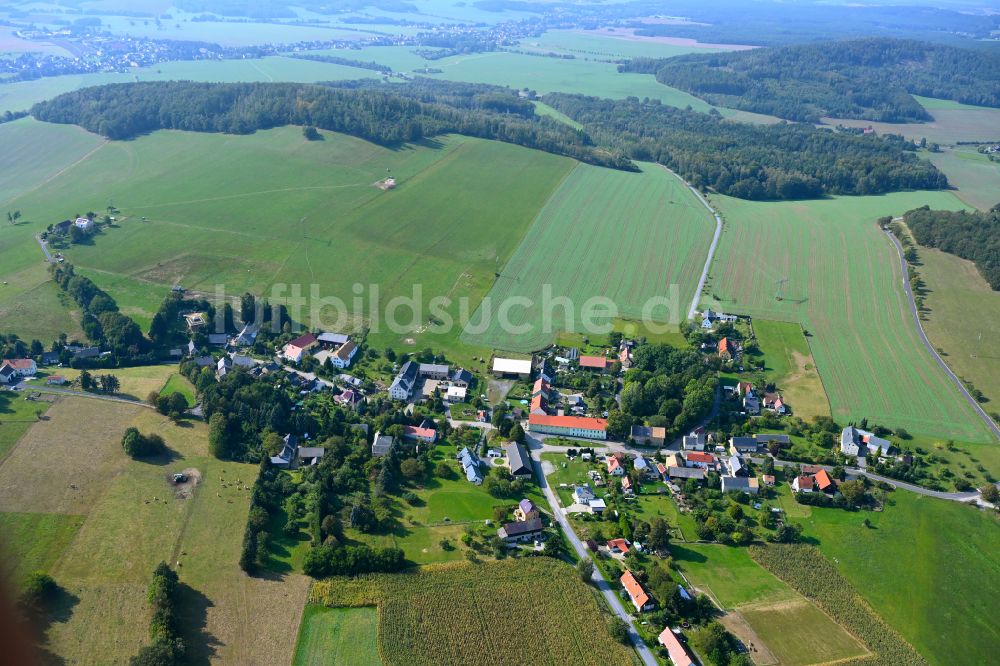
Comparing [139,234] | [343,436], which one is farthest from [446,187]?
[343,436]

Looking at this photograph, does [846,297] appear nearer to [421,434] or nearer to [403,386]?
[403,386]

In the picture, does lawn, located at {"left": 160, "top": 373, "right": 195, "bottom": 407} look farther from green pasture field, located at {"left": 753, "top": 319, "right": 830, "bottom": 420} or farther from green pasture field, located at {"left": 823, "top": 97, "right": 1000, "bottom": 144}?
green pasture field, located at {"left": 823, "top": 97, "right": 1000, "bottom": 144}

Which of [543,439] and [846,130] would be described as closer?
[543,439]

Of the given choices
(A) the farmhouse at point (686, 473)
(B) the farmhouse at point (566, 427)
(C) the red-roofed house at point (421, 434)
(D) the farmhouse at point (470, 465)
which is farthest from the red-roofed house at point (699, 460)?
(C) the red-roofed house at point (421, 434)

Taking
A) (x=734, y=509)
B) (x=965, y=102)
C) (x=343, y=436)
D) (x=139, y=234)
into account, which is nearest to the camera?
(x=734, y=509)

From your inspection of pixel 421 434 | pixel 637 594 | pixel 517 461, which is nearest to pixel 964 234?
pixel 517 461

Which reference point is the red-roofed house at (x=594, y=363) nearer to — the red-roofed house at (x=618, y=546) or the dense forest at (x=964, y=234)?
the red-roofed house at (x=618, y=546)

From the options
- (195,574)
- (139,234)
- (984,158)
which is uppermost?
(984,158)

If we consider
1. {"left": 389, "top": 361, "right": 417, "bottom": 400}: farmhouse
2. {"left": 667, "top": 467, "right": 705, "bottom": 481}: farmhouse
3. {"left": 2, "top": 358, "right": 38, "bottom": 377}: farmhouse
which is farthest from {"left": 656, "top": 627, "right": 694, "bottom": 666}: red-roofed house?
{"left": 2, "top": 358, "right": 38, "bottom": 377}: farmhouse

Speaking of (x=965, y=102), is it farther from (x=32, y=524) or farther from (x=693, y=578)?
(x=32, y=524)
